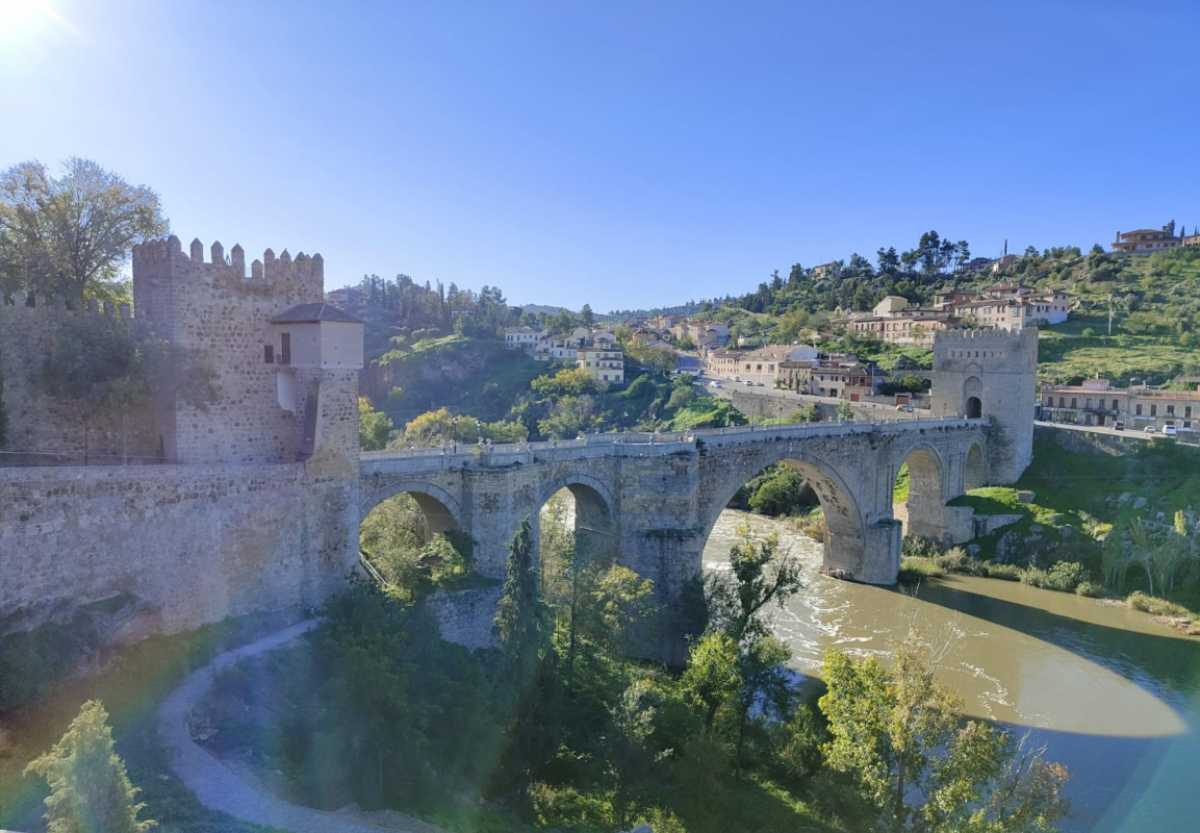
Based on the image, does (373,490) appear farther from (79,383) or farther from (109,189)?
(109,189)

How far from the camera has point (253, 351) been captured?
17469mm

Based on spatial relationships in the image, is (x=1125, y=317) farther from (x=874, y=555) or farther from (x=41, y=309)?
(x=41, y=309)

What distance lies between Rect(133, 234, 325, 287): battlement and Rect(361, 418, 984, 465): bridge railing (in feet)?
16.0

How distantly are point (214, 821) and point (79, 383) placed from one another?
32.9 feet

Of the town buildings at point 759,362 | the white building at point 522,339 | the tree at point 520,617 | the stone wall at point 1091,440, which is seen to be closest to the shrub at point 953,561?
the stone wall at point 1091,440

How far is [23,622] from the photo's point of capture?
12484 mm

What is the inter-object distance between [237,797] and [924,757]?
38.6 feet

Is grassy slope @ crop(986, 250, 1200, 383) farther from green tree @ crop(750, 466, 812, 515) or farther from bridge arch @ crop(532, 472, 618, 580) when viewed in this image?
bridge arch @ crop(532, 472, 618, 580)

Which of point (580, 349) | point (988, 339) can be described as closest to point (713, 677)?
point (988, 339)

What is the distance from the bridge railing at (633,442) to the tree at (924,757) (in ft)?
36.6

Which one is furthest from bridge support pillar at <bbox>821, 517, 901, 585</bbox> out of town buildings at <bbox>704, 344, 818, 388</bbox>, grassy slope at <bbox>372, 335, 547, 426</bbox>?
grassy slope at <bbox>372, 335, 547, 426</bbox>

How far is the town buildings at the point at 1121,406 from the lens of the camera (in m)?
45.7

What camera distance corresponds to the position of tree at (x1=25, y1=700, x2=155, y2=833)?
25.1ft

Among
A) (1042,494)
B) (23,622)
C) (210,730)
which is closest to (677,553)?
(210,730)
